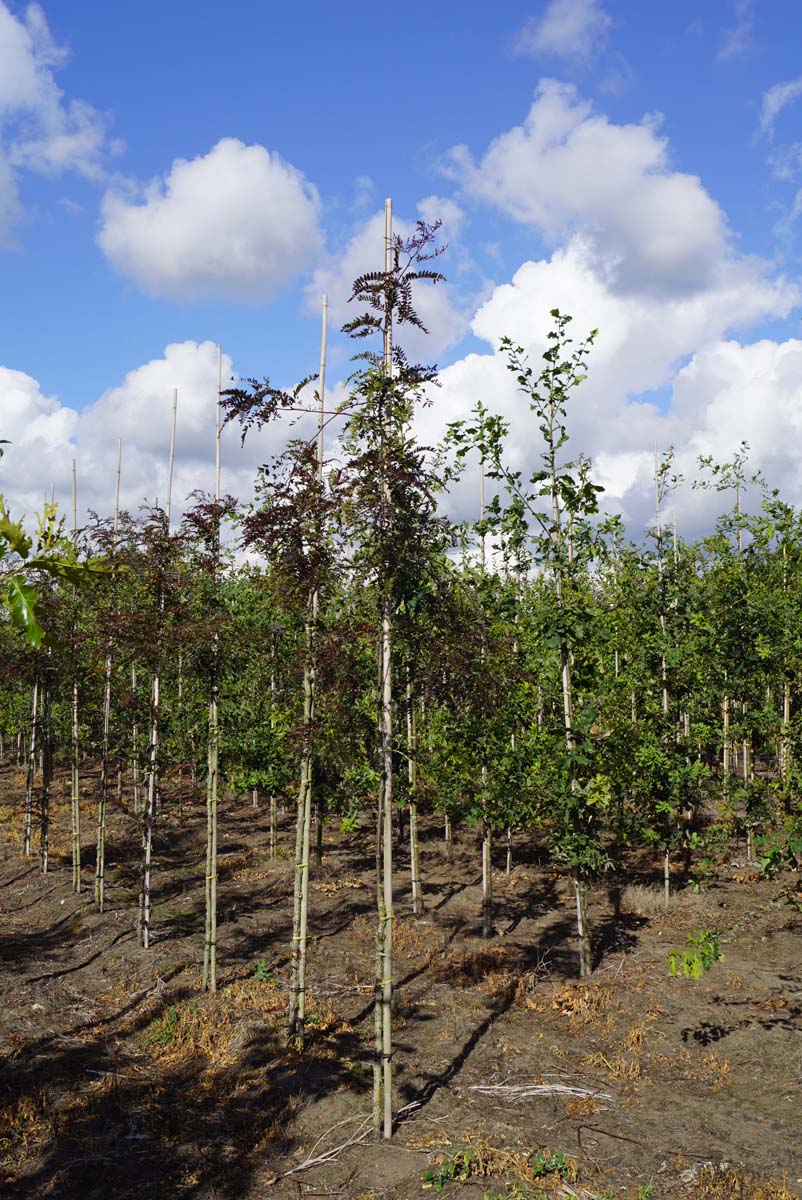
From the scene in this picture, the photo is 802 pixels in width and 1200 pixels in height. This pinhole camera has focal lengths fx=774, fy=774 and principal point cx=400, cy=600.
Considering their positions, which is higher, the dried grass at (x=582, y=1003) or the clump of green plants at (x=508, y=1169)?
the clump of green plants at (x=508, y=1169)

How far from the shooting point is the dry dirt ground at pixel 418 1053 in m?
7.60

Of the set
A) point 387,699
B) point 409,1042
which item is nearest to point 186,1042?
point 409,1042

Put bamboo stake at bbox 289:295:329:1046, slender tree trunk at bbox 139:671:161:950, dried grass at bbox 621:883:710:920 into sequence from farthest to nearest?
dried grass at bbox 621:883:710:920, slender tree trunk at bbox 139:671:161:950, bamboo stake at bbox 289:295:329:1046

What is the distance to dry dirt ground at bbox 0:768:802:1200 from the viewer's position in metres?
7.60

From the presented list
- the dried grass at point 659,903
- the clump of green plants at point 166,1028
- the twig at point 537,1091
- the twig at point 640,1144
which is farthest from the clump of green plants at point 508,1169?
the dried grass at point 659,903

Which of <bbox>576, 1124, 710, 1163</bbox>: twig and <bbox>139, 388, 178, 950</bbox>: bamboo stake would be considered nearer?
<bbox>576, 1124, 710, 1163</bbox>: twig

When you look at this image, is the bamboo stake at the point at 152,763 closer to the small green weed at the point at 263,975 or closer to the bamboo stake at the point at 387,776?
the small green weed at the point at 263,975

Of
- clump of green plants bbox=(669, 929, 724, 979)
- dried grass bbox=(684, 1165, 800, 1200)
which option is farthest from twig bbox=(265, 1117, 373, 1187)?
clump of green plants bbox=(669, 929, 724, 979)

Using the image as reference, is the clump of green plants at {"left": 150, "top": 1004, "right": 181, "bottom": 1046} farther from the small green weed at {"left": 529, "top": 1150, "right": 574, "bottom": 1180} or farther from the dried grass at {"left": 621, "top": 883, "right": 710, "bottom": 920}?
the dried grass at {"left": 621, "top": 883, "right": 710, "bottom": 920}

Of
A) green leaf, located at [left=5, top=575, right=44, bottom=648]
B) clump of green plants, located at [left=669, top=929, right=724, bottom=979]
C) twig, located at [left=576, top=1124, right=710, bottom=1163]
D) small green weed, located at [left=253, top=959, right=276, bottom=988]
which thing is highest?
green leaf, located at [left=5, top=575, right=44, bottom=648]

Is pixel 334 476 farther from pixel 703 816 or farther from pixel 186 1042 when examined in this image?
pixel 703 816

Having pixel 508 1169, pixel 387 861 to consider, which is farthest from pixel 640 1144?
pixel 387 861

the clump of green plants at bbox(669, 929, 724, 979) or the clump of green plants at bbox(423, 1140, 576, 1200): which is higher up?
the clump of green plants at bbox(669, 929, 724, 979)

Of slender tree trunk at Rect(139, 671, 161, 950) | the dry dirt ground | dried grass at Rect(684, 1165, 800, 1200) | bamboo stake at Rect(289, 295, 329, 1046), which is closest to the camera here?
dried grass at Rect(684, 1165, 800, 1200)
